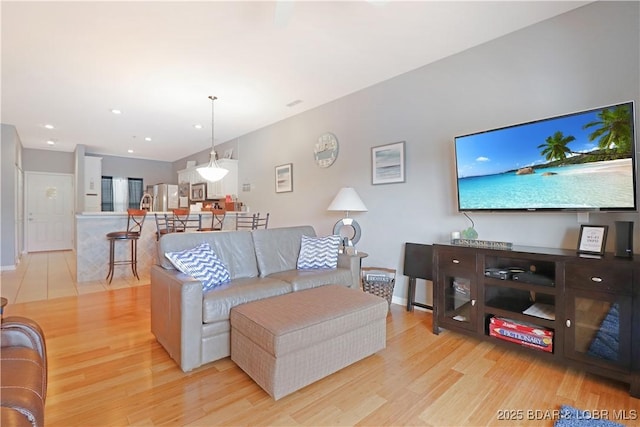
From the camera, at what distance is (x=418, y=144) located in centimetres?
331

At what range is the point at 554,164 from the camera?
2.26 m

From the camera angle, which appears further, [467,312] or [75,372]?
[467,312]

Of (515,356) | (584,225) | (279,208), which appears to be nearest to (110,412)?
→ (515,356)

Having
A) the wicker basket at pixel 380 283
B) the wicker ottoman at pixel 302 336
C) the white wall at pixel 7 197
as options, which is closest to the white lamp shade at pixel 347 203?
the wicker basket at pixel 380 283

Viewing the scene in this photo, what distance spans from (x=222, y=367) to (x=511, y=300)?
7.24 feet

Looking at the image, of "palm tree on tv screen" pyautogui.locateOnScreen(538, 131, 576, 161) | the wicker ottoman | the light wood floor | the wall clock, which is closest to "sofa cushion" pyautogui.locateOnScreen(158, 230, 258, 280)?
the wicker ottoman

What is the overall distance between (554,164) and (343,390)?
7.27 feet

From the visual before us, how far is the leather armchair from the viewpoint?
3.02ft

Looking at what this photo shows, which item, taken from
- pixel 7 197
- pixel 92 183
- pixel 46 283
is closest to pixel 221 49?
pixel 46 283

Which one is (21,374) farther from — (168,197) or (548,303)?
(168,197)

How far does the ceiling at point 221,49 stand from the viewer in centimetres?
232

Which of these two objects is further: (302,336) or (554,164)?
(554,164)

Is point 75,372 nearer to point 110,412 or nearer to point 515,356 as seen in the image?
point 110,412

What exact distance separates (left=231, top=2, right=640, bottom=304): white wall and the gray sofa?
91 cm
